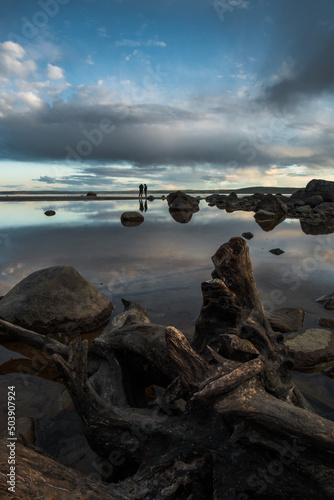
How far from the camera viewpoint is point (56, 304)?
628 centimetres

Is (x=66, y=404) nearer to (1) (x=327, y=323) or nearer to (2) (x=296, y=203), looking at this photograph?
(1) (x=327, y=323)

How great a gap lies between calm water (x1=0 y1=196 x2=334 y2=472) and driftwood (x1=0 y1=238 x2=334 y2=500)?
70 centimetres

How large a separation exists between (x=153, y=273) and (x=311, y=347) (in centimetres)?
565

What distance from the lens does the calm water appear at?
4105mm

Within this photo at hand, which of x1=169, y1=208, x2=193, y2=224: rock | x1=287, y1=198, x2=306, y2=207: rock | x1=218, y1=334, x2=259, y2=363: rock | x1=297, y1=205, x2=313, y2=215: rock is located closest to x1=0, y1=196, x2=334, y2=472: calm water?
x1=218, y1=334, x2=259, y2=363: rock

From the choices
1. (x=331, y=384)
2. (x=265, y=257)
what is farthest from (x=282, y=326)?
(x=265, y=257)

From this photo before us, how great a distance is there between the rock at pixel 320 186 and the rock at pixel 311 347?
41.4m

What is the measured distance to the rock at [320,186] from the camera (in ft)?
138

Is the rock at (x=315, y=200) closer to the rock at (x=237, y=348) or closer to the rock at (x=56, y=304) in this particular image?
the rock at (x=56, y=304)

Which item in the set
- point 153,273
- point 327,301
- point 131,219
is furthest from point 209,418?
point 131,219

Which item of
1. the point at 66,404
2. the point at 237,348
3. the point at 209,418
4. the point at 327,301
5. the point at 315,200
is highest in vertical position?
the point at 315,200

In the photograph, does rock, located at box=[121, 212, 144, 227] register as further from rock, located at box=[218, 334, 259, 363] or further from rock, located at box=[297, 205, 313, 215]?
rock, located at box=[218, 334, 259, 363]

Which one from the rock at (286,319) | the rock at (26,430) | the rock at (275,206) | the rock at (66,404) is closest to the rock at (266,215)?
the rock at (275,206)

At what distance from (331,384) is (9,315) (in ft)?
18.8
